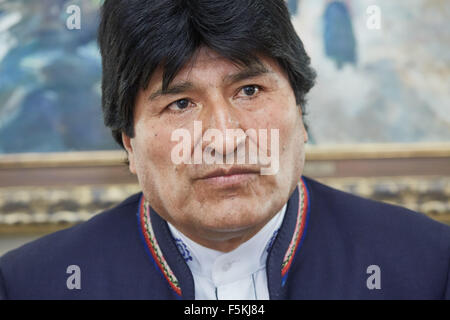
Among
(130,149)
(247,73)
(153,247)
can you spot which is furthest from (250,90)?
(153,247)

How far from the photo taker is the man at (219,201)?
2.95 feet

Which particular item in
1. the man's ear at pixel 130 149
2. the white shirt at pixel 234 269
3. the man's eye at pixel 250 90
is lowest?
the white shirt at pixel 234 269

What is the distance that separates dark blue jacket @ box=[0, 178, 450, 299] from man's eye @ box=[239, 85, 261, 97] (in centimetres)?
30

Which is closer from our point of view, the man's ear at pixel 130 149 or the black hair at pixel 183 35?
the black hair at pixel 183 35

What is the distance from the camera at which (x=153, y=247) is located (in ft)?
3.72

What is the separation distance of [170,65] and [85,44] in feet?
2.60

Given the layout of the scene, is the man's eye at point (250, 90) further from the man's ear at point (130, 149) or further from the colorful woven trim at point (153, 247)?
the colorful woven trim at point (153, 247)

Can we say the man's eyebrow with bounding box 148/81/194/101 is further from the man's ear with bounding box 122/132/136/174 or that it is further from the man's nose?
the man's ear with bounding box 122/132/136/174

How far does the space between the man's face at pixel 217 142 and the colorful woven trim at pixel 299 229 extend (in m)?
0.14

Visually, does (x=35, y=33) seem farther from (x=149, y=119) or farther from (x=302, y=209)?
(x=302, y=209)

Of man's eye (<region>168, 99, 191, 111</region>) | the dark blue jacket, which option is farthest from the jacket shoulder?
man's eye (<region>168, 99, 191, 111</region>)

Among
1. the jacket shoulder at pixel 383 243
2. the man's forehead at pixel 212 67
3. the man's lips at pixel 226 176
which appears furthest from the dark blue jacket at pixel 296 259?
the man's forehead at pixel 212 67

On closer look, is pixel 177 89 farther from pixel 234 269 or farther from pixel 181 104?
pixel 234 269
